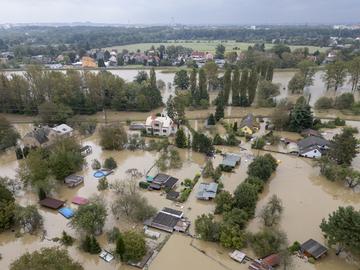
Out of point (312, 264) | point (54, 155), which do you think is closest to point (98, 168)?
point (54, 155)

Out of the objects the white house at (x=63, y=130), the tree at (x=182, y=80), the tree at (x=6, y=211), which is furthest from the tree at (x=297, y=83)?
the tree at (x=6, y=211)

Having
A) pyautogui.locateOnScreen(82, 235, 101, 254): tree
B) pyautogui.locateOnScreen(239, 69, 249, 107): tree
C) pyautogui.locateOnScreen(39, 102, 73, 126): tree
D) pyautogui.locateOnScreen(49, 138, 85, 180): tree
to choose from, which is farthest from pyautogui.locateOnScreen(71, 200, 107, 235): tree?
pyautogui.locateOnScreen(239, 69, 249, 107): tree

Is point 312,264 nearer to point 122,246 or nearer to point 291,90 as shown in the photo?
point 122,246

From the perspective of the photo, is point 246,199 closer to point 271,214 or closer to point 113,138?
point 271,214

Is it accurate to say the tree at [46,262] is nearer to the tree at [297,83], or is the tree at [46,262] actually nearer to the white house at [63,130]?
the white house at [63,130]

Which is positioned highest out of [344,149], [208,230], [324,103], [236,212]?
[344,149]

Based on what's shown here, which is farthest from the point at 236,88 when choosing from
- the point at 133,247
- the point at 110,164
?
the point at 133,247
